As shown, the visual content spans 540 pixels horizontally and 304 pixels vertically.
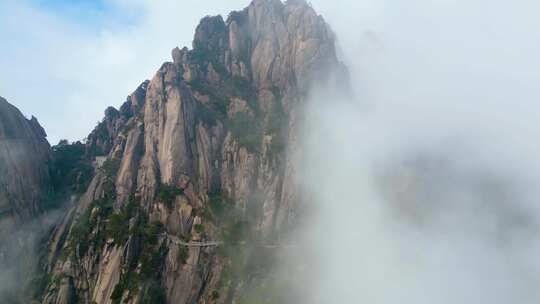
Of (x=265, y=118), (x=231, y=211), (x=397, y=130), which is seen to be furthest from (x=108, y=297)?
(x=397, y=130)

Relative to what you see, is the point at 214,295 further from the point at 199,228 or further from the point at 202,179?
the point at 202,179

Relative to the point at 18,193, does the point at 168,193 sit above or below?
above

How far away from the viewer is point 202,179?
112 m

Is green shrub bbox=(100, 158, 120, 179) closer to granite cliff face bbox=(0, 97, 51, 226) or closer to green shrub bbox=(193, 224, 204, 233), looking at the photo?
granite cliff face bbox=(0, 97, 51, 226)

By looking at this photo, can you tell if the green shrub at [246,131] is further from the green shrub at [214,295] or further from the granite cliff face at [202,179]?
the green shrub at [214,295]

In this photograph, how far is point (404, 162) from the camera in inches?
4685

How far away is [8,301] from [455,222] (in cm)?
9227

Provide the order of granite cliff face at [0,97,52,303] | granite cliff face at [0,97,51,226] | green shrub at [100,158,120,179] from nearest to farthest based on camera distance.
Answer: granite cliff face at [0,97,52,303] < granite cliff face at [0,97,51,226] < green shrub at [100,158,120,179]

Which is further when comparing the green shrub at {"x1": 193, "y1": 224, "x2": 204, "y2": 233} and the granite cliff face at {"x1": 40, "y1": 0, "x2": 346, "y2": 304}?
the green shrub at {"x1": 193, "y1": 224, "x2": 204, "y2": 233}

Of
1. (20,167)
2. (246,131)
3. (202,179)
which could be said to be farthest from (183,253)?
(20,167)

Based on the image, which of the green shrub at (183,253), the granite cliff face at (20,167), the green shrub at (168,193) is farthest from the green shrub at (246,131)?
the granite cliff face at (20,167)

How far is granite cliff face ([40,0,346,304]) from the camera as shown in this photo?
102250 mm

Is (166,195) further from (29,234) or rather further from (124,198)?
(29,234)

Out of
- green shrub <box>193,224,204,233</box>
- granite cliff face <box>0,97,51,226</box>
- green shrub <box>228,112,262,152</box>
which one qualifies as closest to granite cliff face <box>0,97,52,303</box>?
granite cliff face <box>0,97,51,226</box>
